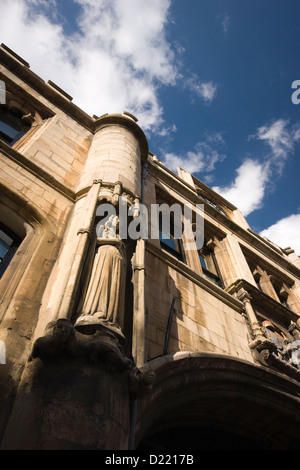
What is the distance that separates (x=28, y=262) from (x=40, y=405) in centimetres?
239

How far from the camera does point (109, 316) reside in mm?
3758

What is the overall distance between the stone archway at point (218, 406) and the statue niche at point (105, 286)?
993mm

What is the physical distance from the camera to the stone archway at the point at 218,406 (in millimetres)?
4531

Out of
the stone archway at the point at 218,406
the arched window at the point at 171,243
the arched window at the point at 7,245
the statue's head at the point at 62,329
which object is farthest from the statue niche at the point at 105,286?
the arched window at the point at 171,243

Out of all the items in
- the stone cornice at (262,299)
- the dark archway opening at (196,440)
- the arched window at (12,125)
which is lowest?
the dark archway opening at (196,440)

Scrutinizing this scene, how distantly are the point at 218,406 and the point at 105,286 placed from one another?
3138mm

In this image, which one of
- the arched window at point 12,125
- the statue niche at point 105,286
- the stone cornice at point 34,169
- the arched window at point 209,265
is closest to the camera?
the statue niche at point 105,286

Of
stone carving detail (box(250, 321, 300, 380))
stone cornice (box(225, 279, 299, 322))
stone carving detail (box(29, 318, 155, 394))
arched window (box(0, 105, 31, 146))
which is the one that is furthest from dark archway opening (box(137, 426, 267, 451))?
arched window (box(0, 105, 31, 146))

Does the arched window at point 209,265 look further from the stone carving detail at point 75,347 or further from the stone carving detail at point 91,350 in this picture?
the stone carving detail at point 75,347

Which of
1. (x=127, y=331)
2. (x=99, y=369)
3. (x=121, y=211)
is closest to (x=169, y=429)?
(x=127, y=331)

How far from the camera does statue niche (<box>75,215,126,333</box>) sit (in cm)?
369

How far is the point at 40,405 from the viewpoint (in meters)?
2.79

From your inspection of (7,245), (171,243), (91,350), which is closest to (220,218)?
(171,243)

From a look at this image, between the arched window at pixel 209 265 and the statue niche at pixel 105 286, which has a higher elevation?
the arched window at pixel 209 265
